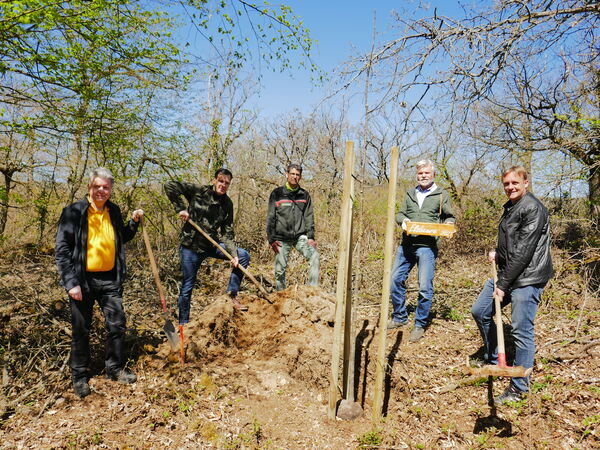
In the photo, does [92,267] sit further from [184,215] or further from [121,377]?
[184,215]

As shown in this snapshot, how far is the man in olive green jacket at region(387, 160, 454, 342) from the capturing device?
157 inches

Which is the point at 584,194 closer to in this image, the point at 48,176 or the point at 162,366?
the point at 162,366

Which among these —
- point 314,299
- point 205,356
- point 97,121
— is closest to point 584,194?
point 314,299

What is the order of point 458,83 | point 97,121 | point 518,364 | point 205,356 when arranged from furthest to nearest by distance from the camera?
point 97,121, point 458,83, point 205,356, point 518,364

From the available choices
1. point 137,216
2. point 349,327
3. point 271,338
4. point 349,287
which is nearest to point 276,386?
point 271,338

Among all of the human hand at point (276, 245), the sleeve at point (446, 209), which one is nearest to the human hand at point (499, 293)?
the sleeve at point (446, 209)

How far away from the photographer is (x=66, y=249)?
9.66ft

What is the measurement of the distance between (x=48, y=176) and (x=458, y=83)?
8493mm

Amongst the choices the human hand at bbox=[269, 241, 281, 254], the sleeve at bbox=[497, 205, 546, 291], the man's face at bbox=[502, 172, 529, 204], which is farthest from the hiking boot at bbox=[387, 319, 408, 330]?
the man's face at bbox=[502, 172, 529, 204]

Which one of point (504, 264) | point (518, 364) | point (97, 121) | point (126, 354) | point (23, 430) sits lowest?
point (23, 430)

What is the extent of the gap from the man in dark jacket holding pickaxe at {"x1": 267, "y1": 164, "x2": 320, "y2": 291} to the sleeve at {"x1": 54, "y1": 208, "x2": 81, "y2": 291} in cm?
238

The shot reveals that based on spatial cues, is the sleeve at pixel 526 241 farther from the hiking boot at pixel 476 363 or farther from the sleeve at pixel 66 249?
the sleeve at pixel 66 249

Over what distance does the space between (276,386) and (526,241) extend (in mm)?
2601

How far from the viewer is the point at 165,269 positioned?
7.07 metres
